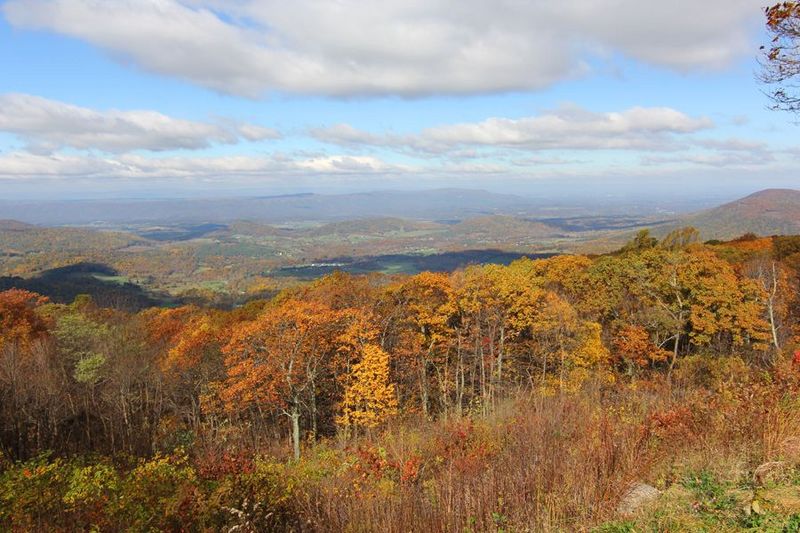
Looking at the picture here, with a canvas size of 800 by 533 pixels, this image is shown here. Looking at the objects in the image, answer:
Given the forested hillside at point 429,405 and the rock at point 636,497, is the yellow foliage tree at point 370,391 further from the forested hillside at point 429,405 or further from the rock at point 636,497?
the rock at point 636,497

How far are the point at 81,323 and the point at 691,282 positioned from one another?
116 feet

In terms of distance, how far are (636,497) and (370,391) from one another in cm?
1696

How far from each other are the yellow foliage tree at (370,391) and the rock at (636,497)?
612 inches

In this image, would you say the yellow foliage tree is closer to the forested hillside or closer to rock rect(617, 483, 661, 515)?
the forested hillside

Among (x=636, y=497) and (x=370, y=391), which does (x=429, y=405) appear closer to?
(x=370, y=391)

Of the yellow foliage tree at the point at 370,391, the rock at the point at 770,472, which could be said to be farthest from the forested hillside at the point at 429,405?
the yellow foliage tree at the point at 370,391

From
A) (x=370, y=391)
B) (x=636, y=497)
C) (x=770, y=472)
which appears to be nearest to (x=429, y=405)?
(x=370, y=391)

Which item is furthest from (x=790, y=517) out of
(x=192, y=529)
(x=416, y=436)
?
(x=416, y=436)

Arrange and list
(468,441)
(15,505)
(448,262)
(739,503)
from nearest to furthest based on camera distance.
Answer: (739,503)
(15,505)
(468,441)
(448,262)

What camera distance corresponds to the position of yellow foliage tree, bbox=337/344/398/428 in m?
20.2

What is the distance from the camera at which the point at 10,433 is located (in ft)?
60.0

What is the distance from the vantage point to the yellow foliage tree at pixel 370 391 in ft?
66.2

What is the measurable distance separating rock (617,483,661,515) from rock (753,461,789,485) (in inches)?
36.8

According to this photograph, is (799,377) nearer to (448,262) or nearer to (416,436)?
(416,436)
